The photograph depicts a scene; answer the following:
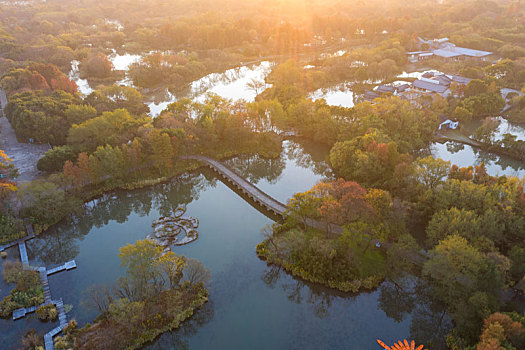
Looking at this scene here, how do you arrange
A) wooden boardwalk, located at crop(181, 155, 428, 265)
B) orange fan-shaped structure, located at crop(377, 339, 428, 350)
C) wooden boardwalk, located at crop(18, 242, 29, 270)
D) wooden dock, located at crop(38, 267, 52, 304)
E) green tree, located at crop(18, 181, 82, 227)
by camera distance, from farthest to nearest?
green tree, located at crop(18, 181, 82, 227) < wooden boardwalk, located at crop(181, 155, 428, 265) < wooden boardwalk, located at crop(18, 242, 29, 270) < wooden dock, located at crop(38, 267, 52, 304) < orange fan-shaped structure, located at crop(377, 339, 428, 350)

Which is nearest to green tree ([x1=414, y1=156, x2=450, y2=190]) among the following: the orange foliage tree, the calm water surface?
the calm water surface

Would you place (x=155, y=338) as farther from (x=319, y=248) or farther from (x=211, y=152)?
(x=211, y=152)

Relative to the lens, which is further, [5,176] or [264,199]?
[5,176]

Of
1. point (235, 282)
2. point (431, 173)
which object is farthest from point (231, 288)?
point (431, 173)

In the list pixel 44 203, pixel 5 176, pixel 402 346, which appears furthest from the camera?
pixel 5 176

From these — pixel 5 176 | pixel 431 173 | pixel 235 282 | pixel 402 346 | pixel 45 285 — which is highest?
pixel 431 173

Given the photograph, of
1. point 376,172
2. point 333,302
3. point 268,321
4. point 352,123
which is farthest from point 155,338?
point 352,123

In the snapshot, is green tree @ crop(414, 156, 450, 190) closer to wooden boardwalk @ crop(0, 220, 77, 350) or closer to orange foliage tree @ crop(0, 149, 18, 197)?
wooden boardwalk @ crop(0, 220, 77, 350)

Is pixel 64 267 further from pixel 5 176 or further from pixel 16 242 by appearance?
pixel 5 176

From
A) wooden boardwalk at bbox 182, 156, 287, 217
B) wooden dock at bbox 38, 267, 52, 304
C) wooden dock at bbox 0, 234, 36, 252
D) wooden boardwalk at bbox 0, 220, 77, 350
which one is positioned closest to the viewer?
wooden boardwalk at bbox 0, 220, 77, 350
